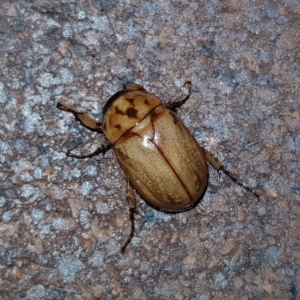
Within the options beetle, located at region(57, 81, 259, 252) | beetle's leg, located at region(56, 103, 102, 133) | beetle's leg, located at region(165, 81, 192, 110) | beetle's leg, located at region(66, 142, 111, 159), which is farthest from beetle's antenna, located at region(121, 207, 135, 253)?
beetle's leg, located at region(165, 81, 192, 110)

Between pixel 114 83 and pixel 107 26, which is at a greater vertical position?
pixel 107 26

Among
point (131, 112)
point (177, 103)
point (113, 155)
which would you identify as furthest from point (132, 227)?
point (177, 103)

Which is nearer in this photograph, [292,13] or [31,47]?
[31,47]

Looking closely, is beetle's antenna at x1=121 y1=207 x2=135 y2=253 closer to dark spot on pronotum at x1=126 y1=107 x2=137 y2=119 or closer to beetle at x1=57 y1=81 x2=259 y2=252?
beetle at x1=57 y1=81 x2=259 y2=252

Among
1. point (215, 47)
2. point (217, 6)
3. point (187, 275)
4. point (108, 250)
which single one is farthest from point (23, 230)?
point (217, 6)

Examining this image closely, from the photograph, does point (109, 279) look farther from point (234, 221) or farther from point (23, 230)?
point (234, 221)
